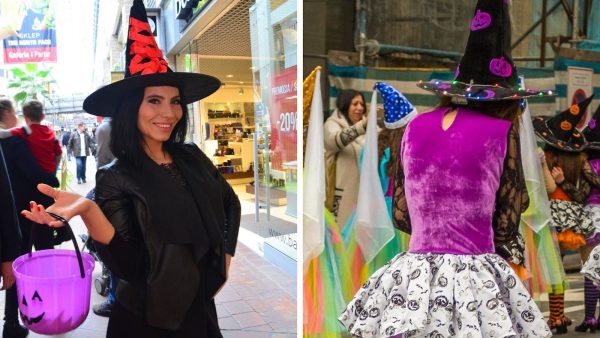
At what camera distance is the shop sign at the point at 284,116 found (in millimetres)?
3766

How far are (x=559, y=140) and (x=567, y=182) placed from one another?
1.03ft

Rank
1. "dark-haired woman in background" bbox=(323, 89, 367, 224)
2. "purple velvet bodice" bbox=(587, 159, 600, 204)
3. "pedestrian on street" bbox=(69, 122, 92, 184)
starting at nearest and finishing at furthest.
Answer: "dark-haired woman in background" bbox=(323, 89, 367, 224) < "purple velvet bodice" bbox=(587, 159, 600, 204) < "pedestrian on street" bbox=(69, 122, 92, 184)

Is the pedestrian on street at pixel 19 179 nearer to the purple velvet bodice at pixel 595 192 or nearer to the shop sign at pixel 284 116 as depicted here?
the shop sign at pixel 284 116

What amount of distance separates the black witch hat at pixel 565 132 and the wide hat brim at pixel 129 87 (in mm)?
2630

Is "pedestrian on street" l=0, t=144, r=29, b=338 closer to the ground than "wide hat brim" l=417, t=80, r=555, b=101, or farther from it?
closer to the ground

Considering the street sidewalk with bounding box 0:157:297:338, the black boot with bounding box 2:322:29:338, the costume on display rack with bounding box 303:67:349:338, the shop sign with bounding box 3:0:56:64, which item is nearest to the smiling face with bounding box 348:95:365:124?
the costume on display rack with bounding box 303:67:349:338

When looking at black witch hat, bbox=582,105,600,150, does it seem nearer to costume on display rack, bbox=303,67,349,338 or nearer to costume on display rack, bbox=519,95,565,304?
costume on display rack, bbox=519,95,565,304

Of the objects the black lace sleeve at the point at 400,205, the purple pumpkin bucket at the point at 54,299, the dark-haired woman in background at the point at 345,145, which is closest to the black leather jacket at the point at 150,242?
the purple pumpkin bucket at the point at 54,299

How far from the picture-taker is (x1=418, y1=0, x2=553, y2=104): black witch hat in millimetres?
1854

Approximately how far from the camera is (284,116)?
3959 millimetres

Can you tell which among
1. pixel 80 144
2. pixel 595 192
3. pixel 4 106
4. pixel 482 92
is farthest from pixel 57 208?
pixel 80 144

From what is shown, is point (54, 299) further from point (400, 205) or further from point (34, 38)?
point (34, 38)

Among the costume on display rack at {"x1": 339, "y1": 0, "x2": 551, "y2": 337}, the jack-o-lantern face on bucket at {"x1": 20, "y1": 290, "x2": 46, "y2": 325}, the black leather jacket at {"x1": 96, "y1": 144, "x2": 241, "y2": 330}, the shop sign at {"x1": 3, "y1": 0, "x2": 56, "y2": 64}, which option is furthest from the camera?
the shop sign at {"x1": 3, "y1": 0, "x2": 56, "y2": 64}

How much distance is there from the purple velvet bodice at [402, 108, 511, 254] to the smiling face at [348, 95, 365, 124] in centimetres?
91
